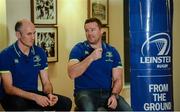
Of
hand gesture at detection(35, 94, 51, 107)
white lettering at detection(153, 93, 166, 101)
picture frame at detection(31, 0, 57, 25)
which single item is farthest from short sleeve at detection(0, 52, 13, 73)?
white lettering at detection(153, 93, 166, 101)

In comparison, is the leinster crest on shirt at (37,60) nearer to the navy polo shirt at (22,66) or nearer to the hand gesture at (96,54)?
the navy polo shirt at (22,66)

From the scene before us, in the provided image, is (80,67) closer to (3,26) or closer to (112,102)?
(112,102)

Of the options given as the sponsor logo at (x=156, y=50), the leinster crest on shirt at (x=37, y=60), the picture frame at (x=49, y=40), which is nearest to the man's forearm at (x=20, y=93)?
the leinster crest on shirt at (x=37, y=60)

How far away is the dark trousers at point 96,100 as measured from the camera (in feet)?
8.16

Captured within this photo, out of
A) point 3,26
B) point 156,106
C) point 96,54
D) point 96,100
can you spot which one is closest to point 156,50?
point 156,106

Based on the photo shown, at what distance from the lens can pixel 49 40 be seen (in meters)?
2.88

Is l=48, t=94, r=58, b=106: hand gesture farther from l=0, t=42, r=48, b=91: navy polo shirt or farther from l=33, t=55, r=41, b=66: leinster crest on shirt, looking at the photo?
l=33, t=55, r=41, b=66: leinster crest on shirt

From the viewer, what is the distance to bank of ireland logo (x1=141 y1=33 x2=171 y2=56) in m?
2.25

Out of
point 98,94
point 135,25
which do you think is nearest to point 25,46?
point 98,94

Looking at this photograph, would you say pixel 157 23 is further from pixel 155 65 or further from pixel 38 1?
pixel 38 1

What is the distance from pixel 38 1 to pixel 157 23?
3.54 ft

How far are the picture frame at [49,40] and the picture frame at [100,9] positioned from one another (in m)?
0.56

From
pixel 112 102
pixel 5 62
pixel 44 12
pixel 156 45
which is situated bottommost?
pixel 112 102

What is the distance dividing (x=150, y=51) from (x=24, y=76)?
38.4 inches
